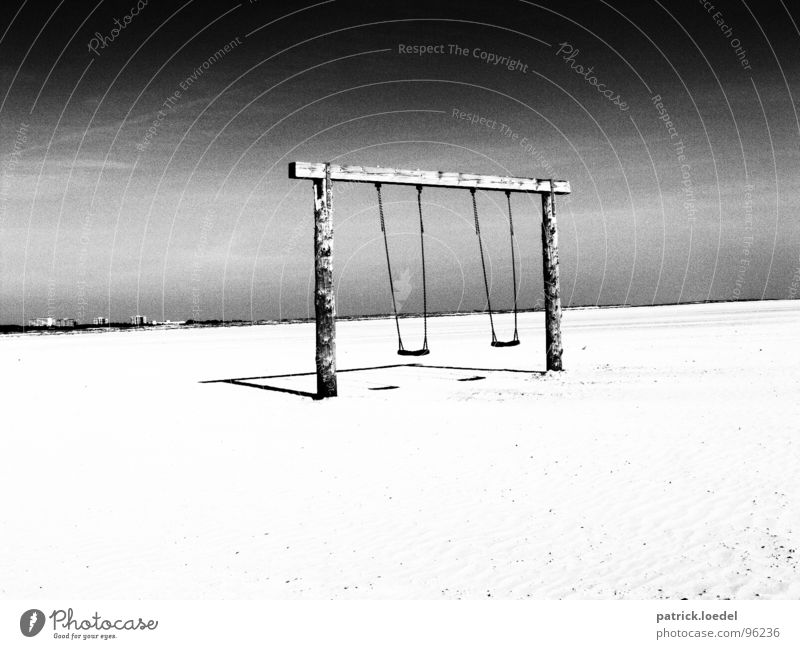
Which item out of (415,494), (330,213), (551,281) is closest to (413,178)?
(330,213)

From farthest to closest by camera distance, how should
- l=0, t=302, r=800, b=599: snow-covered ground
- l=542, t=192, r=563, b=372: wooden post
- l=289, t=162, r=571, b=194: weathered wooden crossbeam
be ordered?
1. l=542, t=192, r=563, b=372: wooden post
2. l=289, t=162, r=571, b=194: weathered wooden crossbeam
3. l=0, t=302, r=800, b=599: snow-covered ground

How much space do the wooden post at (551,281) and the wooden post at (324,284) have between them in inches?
254

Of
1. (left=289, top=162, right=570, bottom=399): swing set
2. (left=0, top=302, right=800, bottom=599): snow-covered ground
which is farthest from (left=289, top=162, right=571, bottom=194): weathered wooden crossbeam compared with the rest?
(left=0, top=302, right=800, bottom=599): snow-covered ground

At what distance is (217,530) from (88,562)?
1114 mm


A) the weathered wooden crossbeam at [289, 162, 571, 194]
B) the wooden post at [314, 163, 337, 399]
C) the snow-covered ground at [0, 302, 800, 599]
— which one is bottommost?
the snow-covered ground at [0, 302, 800, 599]

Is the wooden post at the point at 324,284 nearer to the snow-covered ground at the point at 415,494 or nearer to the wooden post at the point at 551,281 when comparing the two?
the snow-covered ground at the point at 415,494

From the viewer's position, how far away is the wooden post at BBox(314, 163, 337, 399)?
48.2ft

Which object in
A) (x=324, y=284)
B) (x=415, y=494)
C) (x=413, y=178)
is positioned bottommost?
(x=415, y=494)

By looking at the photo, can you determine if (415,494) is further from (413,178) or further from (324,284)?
(413,178)

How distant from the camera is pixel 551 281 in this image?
18594 millimetres

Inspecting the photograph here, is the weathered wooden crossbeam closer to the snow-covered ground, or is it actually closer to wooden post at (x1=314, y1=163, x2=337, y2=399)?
wooden post at (x1=314, y1=163, x2=337, y2=399)

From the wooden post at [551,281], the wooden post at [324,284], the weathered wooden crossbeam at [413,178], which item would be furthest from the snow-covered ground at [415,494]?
the weathered wooden crossbeam at [413,178]

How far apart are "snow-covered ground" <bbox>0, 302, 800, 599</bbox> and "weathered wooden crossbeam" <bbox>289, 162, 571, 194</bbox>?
186 inches

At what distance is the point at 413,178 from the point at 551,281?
531 cm
